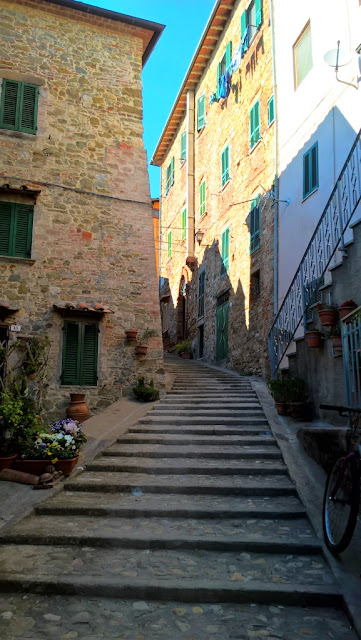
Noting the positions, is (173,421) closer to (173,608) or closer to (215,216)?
(173,608)

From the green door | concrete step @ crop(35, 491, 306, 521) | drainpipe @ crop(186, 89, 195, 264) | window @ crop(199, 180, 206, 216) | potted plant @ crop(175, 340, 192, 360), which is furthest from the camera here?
drainpipe @ crop(186, 89, 195, 264)

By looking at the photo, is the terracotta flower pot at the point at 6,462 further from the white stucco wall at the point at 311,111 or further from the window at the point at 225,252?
the window at the point at 225,252

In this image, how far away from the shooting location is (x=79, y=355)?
32.2ft

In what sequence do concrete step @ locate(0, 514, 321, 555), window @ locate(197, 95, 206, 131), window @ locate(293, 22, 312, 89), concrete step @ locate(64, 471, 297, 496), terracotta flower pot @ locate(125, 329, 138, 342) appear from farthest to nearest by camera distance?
window @ locate(197, 95, 206, 131) → window @ locate(293, 22, 312, 89) → terracotta flower pot @ locate(125, 329, 138, 342) → concrete step @ locate(64, 471, 297, 496) → concrete step @ locate(0, 514, 321, 555)

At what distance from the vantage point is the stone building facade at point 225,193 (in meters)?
13.1

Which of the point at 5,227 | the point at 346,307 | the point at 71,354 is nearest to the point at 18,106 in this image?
the point at 5,227

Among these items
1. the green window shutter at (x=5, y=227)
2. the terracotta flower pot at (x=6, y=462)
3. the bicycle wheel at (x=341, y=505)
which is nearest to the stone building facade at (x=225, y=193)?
the green window shutter at (x=5, y=227)

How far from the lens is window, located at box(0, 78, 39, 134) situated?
33.5 ft

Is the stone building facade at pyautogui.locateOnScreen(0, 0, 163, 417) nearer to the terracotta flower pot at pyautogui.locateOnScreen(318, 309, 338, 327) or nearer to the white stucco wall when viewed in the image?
the white stucco wall

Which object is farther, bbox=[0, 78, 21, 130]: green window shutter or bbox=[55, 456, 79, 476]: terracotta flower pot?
bbox=[0, 78, 21, 130]: green window shutter

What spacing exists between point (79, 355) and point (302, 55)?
897 centimetres

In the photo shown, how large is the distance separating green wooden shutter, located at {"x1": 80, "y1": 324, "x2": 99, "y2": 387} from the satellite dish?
7178mm

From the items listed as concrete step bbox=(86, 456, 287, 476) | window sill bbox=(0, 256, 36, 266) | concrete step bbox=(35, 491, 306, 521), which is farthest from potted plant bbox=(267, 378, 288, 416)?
window sill bbox=(0, 256, 36, 266)

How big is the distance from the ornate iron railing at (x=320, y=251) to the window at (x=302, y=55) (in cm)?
476
